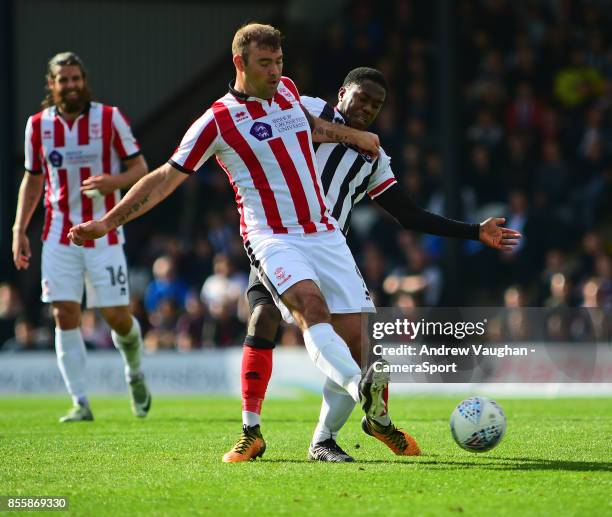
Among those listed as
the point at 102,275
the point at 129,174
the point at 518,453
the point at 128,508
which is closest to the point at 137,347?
the point at 102,275

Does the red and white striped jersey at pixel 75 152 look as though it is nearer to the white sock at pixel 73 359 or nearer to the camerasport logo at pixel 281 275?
the white sock at pixel 73 359

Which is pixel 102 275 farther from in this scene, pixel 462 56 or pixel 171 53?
pixel 171 53

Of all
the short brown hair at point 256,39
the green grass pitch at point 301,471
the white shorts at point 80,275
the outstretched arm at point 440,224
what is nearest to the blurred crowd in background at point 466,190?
the white shorts at point 80,275

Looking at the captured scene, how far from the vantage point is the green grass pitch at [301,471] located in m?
5.17

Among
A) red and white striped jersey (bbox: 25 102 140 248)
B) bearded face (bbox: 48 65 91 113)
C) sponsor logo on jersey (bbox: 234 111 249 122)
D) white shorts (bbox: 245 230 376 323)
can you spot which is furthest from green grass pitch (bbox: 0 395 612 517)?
bearded face (bbox: 48 65 91 113)

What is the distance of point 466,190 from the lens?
A: 17.2 meters

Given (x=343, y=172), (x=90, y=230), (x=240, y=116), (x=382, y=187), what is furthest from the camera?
(x=382, y=187)

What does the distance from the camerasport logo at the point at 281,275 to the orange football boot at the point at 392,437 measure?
93 cm

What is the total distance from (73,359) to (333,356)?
4.08 meters

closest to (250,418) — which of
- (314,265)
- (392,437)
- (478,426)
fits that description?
(392,437)

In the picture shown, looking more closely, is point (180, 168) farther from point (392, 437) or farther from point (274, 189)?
point (392, 437)

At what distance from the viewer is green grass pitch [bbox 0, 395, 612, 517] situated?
5.17 meters

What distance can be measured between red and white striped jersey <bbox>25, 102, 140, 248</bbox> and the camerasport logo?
134 inches

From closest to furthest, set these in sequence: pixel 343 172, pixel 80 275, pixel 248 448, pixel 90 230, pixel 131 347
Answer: pixel 90 230, pixel 248 448, pixel 343 172, pixel 80 275, pixel 131 347
